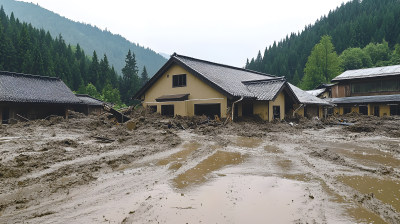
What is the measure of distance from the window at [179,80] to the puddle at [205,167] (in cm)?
1163

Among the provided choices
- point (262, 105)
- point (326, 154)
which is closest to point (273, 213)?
point (326, 154)

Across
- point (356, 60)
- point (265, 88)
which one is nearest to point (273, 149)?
point (265, 88)

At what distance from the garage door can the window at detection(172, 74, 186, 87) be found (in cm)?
239

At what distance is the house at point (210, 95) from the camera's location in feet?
52.4

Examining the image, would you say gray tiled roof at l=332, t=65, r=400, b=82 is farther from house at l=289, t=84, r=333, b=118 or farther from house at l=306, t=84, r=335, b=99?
house at l=289, t=84, r=333, b=118

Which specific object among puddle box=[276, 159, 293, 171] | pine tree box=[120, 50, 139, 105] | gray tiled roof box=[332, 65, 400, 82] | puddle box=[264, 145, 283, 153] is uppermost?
pine tree box=[120, 50, 139, 105]

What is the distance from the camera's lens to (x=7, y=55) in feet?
163

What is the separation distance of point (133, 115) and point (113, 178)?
555 inches

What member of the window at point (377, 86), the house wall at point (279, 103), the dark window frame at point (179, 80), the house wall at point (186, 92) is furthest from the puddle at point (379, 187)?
the window at point (377, 86)

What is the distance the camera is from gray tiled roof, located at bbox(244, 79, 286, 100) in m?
16.1

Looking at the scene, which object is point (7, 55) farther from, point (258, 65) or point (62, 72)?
point (258, 65)

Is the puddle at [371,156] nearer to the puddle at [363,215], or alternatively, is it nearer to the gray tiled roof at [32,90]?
the puddle at [363,215]

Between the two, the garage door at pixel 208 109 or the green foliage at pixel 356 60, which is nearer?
the garage door at pixel 208 109

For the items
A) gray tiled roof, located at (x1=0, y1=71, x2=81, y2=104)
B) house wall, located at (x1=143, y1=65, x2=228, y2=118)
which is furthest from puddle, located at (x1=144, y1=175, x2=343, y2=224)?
gray tiled roof, located at (x1=0, y1=71, x2=81, y2=104)
